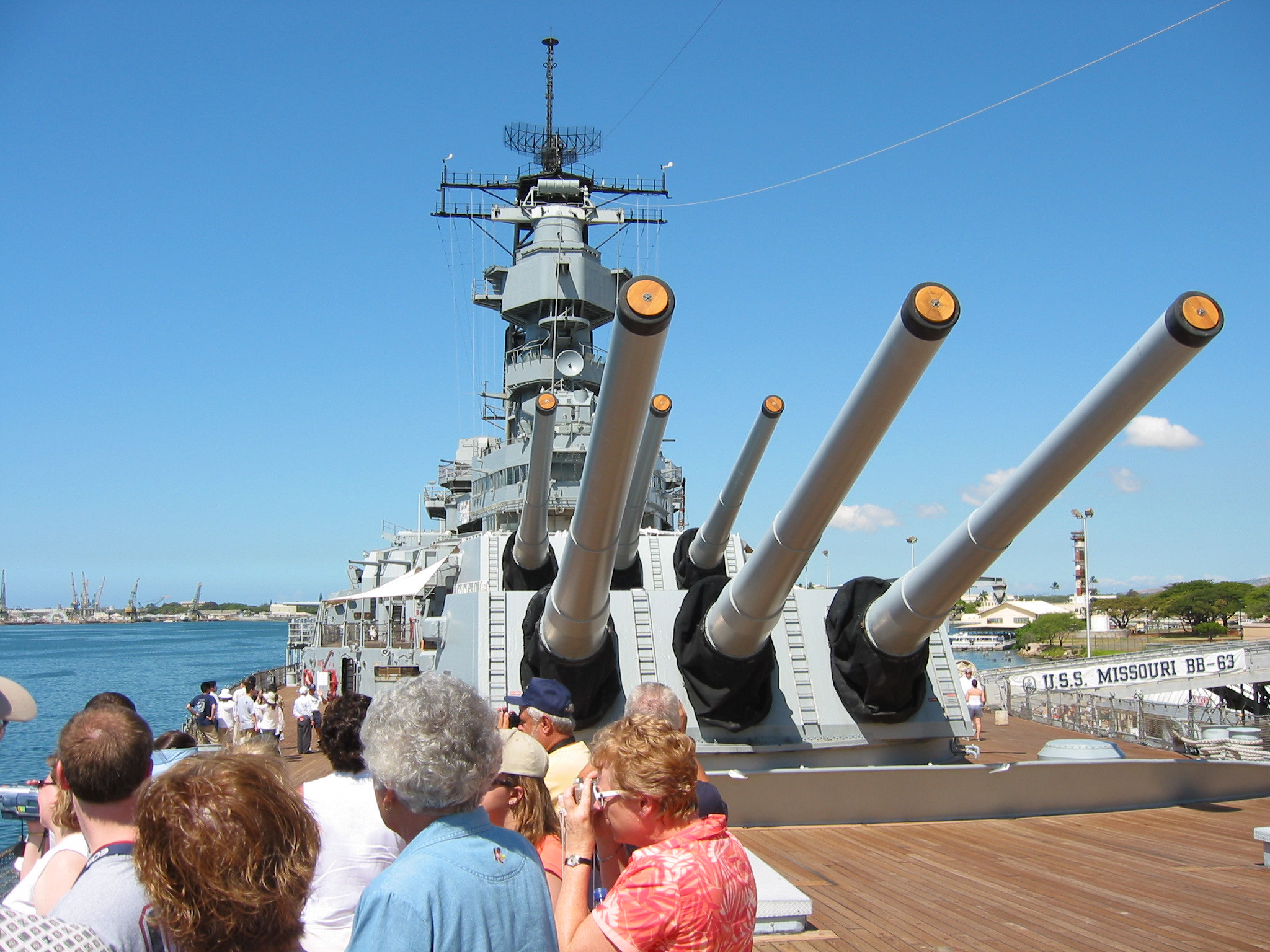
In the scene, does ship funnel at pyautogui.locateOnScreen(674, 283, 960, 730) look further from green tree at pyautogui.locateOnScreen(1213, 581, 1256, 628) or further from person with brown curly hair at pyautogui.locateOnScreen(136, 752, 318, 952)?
green tree at pyautogui.locateOnScreen(1213, 581, 1256, 628)

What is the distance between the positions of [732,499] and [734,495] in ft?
0.21

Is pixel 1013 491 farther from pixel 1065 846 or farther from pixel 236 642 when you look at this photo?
pixel 236 642

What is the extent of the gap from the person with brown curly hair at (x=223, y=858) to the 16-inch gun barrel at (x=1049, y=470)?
4.08m

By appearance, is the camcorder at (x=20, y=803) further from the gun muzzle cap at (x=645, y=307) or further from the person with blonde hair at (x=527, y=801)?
the gun muzzle cap at (x=645, y=307)

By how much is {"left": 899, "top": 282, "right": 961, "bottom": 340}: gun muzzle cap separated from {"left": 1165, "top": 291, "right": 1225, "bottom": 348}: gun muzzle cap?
0.91m

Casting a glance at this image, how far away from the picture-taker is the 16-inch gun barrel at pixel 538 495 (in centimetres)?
718

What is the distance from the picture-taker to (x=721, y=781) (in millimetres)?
5629

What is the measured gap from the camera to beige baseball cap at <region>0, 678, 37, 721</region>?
2.15m

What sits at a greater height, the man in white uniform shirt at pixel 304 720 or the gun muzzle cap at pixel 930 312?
the gun muzzle cap at pixel 930 312

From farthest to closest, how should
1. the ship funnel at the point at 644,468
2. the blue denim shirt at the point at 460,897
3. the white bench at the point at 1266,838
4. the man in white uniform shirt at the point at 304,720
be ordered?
the man in white uniform shirt at the point at 304,720, the ship funnel at the point at 644,468, the white bench at the point at 1266,838, the blue denim shirt at the point at 460,897

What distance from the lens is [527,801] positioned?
96.5 inches

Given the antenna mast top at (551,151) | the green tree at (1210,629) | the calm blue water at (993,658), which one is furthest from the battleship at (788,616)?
the green tree at (1210,629)

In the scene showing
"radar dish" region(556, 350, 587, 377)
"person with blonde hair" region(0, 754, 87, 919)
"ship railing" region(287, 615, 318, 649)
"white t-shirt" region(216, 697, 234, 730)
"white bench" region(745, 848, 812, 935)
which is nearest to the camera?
"person with blonde hair" region(0, 754, 87, 919)

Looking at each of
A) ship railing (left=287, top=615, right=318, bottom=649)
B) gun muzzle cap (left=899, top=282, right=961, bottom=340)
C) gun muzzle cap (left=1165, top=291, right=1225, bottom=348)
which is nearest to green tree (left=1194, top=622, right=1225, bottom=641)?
ship railing (left=287, top=615, right=318, bottom=649)
